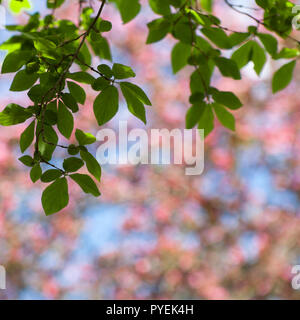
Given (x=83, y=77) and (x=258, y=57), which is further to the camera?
(x=258, y=57)

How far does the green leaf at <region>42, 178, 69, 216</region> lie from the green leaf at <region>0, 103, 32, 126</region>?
0.60 ft

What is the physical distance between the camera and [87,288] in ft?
20.7

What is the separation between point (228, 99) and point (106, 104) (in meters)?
0.42

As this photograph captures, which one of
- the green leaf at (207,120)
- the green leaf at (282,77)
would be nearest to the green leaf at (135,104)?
the green leaf at (207,120)

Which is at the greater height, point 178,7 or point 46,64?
point 178,7

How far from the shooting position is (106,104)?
103 cm

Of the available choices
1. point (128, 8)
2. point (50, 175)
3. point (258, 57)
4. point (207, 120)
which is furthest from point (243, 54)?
point (50, 175)

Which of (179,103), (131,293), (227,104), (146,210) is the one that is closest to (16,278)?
(131,293)

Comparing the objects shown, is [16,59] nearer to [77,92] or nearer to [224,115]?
[77,92]

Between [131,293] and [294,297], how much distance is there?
2371 mm

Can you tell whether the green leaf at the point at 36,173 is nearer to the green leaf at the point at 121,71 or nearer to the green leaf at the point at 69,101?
the green leaf at the point at 69,101

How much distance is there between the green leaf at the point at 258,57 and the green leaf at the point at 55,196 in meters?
0.81

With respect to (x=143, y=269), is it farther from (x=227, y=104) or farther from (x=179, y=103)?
(x=227, y=104)

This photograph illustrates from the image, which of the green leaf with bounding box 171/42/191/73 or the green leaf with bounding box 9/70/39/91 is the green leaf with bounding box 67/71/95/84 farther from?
the green leaf with bounding box 171/42/191/73
